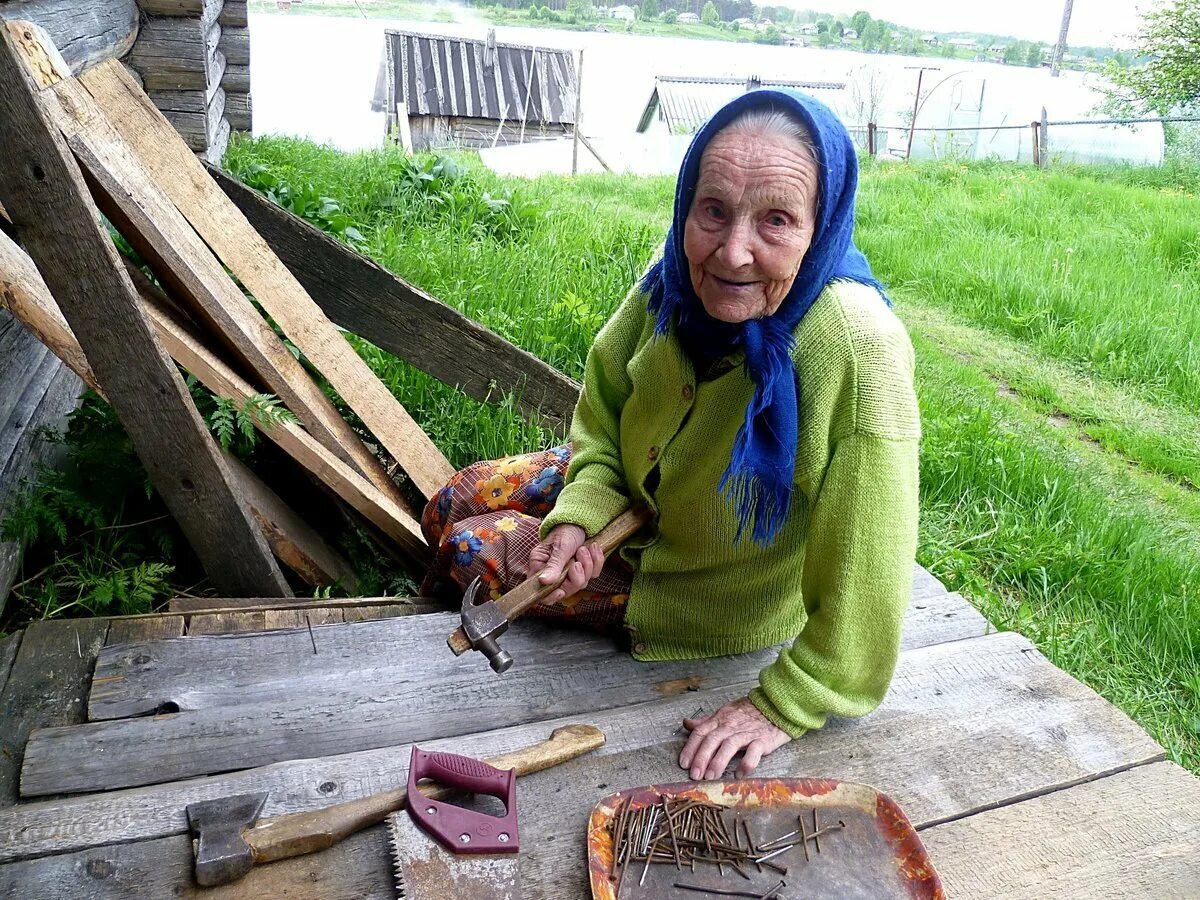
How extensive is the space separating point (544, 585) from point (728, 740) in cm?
52

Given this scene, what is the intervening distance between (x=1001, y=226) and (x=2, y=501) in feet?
27.1

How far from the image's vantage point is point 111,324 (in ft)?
6.70

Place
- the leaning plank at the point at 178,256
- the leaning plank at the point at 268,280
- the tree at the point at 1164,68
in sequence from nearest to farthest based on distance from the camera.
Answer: the leaning plank at the point at 178,256
the leaning plank at the point at 268,280
the tree at the point at 1164,68

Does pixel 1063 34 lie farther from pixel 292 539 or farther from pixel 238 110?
pixel 292 539

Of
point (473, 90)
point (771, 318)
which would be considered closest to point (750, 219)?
point (771, 318)

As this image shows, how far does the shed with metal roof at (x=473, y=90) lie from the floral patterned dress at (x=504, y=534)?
17709 millimetres

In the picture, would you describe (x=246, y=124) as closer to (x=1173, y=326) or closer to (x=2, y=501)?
(x=2, y=501)

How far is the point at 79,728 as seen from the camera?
1909 mm

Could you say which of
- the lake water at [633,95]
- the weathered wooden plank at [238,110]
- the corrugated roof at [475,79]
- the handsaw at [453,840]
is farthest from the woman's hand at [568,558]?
the corrugated roof at [475,79]

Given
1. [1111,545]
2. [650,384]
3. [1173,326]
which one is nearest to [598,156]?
[1173,326]

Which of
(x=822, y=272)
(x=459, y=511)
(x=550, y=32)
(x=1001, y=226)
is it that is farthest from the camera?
(x=550, y=32)

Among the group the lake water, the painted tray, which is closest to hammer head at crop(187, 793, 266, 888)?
the painted tray

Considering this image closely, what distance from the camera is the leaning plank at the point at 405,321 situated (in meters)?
3.47

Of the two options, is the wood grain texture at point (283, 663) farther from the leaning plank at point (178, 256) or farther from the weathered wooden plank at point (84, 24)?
the weathered wooden plank at point (84, 24)
